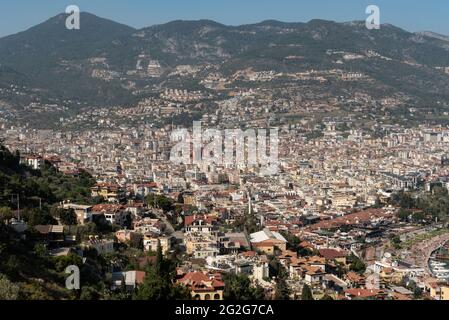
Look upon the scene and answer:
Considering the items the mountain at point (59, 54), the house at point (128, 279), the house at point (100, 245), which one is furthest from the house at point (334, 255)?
the mountain at point (59, 54)

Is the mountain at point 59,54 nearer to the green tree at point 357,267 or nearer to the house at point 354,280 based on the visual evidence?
the green tree at point 357,267

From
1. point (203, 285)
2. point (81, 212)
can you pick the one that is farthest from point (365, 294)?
point (81, 212)

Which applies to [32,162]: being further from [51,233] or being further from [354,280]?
[354,280]

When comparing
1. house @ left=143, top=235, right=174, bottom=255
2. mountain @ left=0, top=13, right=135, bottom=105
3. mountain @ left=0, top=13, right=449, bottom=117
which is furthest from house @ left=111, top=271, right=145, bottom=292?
mountain @ left=0, top=13, right=135, bottom=105

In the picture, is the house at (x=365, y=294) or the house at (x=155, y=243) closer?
the house at (x=365, y=294)

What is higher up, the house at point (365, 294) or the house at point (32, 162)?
the house at point (32, 162)
